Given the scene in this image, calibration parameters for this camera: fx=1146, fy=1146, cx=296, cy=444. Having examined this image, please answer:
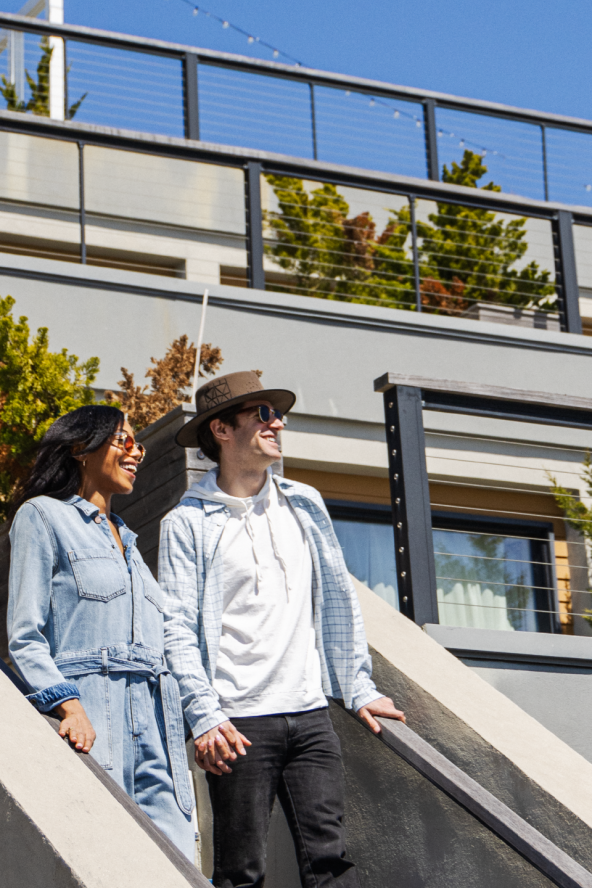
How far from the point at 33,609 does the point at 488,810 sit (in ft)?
4.59

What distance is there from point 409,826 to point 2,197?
10.6 meters

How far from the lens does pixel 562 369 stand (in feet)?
32.8

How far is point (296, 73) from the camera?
448 inches

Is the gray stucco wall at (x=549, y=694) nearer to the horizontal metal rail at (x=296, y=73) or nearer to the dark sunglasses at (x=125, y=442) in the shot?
the dark sunglasses at (x=125, y=442)

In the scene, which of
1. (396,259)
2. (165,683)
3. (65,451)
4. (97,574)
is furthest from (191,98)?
(165,683)

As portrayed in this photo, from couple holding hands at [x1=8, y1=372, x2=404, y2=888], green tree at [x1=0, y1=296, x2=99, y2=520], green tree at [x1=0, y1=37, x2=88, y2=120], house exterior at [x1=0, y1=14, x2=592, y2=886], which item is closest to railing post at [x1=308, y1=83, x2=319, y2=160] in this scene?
house exterior at [x1=0, y1=14, x2=592, y2=886]

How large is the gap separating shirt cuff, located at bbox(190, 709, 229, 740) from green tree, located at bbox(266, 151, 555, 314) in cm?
941

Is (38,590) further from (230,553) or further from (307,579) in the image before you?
(307,579)

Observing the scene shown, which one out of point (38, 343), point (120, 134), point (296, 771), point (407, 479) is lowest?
point (296, 771)

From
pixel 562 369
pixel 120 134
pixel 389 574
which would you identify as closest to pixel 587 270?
pixel 562 369

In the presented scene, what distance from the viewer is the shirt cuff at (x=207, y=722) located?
3244mm

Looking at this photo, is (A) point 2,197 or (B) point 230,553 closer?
(B) point 230,553

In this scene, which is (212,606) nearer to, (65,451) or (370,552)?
(65,451)

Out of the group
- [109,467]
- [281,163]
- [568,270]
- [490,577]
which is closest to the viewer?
[109,467]
